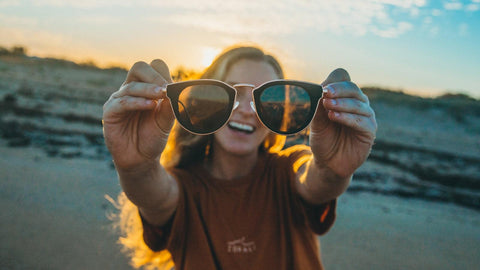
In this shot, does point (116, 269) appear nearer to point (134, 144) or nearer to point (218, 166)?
point (218, 166)

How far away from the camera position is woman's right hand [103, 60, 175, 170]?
1.56m

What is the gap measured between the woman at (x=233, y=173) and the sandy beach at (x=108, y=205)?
1.62 metres

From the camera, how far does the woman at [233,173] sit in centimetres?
162

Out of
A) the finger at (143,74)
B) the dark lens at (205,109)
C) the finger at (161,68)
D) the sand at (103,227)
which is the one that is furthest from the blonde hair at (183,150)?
the sand at (103,227)

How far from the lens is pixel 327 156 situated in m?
1.79

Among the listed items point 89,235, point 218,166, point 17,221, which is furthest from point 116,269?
point 218,166

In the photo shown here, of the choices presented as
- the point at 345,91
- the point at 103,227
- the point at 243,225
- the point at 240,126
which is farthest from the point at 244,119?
the point at 103,227

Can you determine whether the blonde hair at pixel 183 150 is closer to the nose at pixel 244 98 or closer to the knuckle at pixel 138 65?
the nose at pixel 244 98

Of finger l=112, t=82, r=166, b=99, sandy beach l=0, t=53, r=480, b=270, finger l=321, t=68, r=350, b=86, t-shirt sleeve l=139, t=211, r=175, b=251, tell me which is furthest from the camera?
sandy beach l=0, t=53, r=480, b=270

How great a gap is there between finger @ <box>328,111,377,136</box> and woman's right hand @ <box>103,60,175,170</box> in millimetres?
818

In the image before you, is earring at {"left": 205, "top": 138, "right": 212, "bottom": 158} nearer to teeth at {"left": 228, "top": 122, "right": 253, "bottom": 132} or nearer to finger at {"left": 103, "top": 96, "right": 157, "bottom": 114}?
teeth at {"left": 228, "top": 122, "right": 253, "bottom": 132}

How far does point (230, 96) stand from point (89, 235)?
3.19 m

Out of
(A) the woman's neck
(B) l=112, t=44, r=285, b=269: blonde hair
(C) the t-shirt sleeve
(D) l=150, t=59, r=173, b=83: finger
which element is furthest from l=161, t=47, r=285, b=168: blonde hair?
(D) l=150, t=59, r=173, b=83: finger

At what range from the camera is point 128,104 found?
1543 millimetres
